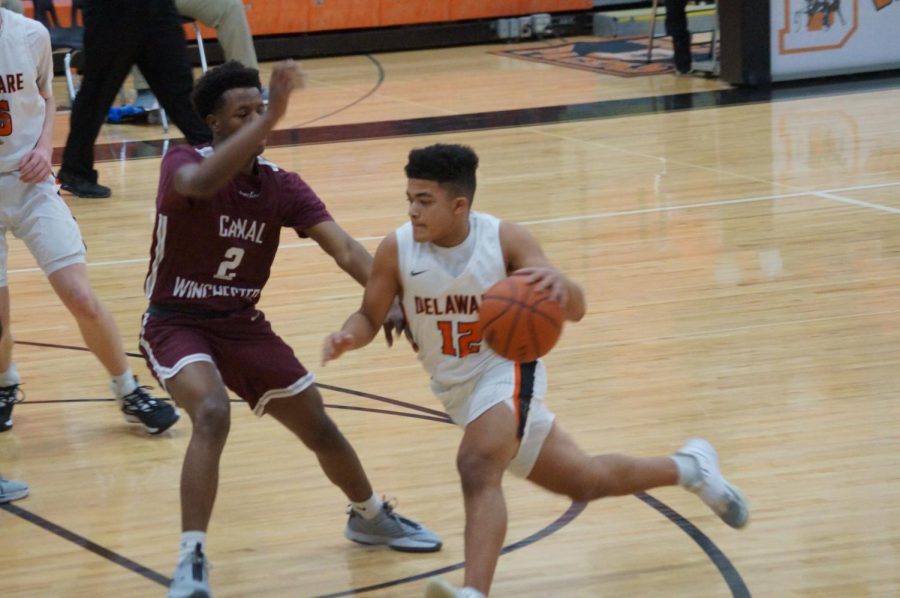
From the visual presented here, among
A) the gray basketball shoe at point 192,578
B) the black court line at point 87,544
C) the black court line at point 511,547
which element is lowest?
the black court line at point 511,547

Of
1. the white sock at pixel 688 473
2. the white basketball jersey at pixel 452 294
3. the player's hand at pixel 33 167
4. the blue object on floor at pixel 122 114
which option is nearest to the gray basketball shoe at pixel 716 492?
the white sock at pixel 688 473

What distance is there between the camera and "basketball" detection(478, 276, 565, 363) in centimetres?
340

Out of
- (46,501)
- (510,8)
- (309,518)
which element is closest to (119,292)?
(46,501)

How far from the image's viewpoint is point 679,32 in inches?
520

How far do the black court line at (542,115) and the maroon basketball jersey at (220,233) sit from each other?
706 centimetres

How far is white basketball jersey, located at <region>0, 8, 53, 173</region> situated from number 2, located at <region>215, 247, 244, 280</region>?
1.48 meters

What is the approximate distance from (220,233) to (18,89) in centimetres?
156

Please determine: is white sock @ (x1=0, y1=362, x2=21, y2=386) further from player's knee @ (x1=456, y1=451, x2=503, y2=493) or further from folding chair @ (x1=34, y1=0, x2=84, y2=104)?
folding chair @ (x1=34, y1=0, x2=84, y2=104)

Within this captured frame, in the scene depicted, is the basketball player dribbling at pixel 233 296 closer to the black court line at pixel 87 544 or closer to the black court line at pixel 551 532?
the black court line at pixel 551 532

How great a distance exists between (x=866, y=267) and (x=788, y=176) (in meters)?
2.25

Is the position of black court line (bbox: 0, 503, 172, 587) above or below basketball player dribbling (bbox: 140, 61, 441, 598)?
below

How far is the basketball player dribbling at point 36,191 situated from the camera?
16.4ft

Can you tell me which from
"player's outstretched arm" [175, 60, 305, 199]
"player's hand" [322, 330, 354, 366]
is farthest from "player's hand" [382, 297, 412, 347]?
"player's outstretched arm" [175, 60, 305, 199]

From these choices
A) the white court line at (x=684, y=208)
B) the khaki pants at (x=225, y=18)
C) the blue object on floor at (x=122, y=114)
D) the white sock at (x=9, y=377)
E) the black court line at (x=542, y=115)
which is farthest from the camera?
the blue object on floor at (x=122, y=114)
